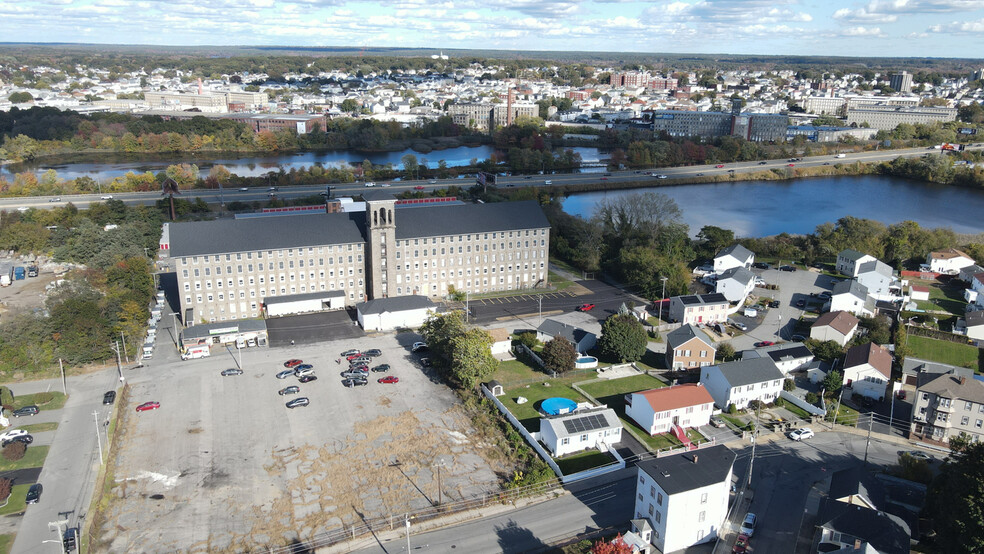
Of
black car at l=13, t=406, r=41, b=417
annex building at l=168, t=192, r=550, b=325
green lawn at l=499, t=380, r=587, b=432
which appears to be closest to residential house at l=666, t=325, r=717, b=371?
green lawn at l=499, t=380, r=587, b=432

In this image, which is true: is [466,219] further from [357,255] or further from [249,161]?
[249,161]

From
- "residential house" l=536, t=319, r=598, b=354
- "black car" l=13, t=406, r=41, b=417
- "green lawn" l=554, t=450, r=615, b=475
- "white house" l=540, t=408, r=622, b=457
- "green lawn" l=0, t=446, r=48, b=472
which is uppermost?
"residential house" l=536, t=319, r=598, b=354

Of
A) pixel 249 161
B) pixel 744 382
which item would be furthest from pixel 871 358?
pixel 249 161

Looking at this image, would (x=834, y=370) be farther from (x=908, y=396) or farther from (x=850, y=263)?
(x=850, y=263)

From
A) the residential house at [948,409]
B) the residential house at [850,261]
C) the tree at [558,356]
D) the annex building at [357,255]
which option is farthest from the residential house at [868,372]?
the annex building at [357,255]

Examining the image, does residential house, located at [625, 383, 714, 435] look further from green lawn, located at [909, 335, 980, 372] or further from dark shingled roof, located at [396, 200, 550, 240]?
dark shingled roof, located at [396, 200, 550, 240]

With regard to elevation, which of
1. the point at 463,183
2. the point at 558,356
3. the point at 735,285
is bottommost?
the point at 558,356

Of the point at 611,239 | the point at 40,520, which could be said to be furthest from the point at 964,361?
the point at 40,520
